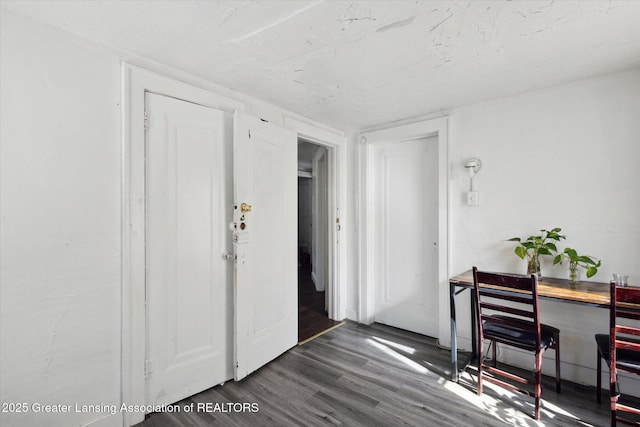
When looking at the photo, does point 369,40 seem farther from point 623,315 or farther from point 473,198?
point 623,315

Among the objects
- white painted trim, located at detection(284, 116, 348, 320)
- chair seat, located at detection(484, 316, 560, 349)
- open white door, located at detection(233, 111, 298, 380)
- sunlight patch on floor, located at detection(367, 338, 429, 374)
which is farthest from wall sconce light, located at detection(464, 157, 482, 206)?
open white door, located at detection(233, 111, 298, 380)

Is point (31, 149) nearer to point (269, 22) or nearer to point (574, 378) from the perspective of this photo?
point (269, 22)

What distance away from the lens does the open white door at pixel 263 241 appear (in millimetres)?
2277

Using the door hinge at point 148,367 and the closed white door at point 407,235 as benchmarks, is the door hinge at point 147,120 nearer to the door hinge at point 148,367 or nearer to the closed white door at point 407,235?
the door hinge at point 148,367

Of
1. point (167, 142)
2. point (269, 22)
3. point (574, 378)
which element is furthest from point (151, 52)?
point (574, 378)

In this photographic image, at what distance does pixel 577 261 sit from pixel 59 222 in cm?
342

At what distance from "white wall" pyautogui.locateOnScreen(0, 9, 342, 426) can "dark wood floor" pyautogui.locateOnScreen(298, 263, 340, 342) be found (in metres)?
1.89

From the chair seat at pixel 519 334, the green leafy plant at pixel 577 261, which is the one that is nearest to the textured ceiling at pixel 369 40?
the green leafy plant at pixel 577 261

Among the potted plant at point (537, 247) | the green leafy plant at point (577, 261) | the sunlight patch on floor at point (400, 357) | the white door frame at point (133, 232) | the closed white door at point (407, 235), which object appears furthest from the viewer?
the closed white door at point (407, 235)

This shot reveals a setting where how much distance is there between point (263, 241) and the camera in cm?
255

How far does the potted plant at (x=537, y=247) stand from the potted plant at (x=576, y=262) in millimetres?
70

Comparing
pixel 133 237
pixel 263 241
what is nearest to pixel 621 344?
pixel 263 241

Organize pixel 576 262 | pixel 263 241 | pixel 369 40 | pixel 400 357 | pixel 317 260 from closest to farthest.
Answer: pixel 369 40 < pixel 576 262 < pixel 263 241 < pixel 400 357 < pixel 317 260

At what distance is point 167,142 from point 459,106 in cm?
261
